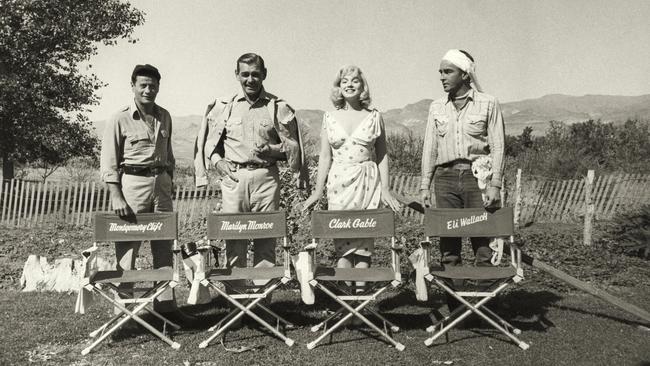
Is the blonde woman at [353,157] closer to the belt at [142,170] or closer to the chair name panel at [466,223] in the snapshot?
the chair name panel at [466,223]

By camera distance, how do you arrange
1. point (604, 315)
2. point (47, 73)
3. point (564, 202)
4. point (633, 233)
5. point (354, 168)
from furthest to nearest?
point (47, 73), point (564, 202), point (633, 233), point (604, 315), point (354, 168)

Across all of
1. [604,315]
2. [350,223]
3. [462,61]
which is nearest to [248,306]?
[350,223]

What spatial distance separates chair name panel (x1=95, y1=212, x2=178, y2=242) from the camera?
410 cm

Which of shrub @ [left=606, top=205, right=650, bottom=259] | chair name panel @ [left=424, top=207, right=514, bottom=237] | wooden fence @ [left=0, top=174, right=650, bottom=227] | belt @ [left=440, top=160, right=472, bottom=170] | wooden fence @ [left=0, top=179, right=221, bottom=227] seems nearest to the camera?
chair name panel @ [left=424, top=207, right=514, bottom=237]

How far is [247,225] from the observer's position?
4.07m

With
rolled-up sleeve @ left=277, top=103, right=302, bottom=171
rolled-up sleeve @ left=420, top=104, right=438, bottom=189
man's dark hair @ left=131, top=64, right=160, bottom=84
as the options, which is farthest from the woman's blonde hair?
man's dark hair @ left=131, top=64, right=160, bottom=84

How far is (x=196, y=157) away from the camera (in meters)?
4.37

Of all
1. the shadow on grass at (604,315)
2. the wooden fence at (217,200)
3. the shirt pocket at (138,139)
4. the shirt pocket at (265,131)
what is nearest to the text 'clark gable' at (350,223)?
the shirt pocket at (265,131)

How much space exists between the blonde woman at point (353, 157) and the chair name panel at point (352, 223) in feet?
0.56

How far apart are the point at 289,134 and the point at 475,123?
1522mm

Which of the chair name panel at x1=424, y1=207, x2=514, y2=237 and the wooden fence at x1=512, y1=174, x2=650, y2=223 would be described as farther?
the wooden fence at x1=512, y1=174, x2=650, y2=223

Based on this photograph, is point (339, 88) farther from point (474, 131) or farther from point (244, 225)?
point (244, 225)

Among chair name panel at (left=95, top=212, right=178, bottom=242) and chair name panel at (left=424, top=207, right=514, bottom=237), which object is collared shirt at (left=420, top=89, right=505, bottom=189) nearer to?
chair name panel at (left=424, top=207, right=514, bottom=237)

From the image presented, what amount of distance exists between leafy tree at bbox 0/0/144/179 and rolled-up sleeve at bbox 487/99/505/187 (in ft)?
47.5
